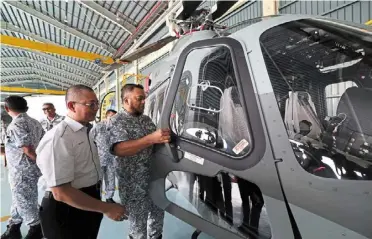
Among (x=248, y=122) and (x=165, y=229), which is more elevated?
(x=248, y=122)

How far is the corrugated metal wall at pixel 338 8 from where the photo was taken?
4.17 metres

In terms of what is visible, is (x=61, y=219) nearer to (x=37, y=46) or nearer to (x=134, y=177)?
(x=134, y=177)

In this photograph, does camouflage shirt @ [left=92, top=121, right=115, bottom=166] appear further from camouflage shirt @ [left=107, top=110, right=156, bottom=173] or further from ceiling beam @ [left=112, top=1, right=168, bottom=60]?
ceiling beam @ [left=112, top=1, right=168, bottom=60]

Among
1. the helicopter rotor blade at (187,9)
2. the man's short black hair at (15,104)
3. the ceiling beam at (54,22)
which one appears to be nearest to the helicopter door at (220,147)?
the helicopter rotor blade at (187,9)

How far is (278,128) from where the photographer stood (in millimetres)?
1261

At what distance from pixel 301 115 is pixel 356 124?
239 millimetres

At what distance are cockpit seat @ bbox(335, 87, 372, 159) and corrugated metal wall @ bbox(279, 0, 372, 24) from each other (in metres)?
3.76

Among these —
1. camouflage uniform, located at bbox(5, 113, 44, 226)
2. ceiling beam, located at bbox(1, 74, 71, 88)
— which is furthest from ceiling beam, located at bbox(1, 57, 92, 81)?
camouflage uniform, located at bbox(5, 113, 44, 226)

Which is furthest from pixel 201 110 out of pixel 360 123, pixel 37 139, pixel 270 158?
pixel 37 139

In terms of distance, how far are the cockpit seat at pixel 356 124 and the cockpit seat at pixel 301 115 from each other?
0.11 meters

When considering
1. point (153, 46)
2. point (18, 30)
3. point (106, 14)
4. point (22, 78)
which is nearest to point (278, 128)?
point (153, 46)

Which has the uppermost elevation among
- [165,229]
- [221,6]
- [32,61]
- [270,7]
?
[32,61]

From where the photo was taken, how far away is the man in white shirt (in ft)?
5.11

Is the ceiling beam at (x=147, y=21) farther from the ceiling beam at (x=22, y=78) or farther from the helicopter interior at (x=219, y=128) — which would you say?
the ceiling beam at (x=22, y=78)
